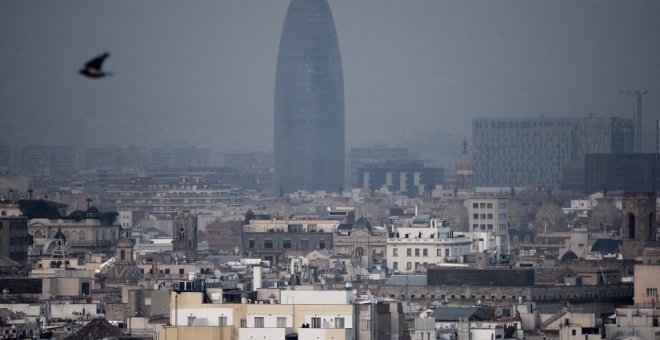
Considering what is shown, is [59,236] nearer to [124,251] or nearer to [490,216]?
[124,251]

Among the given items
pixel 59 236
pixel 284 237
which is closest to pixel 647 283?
pixel 59 236

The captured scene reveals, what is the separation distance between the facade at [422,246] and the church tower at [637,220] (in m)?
6.83

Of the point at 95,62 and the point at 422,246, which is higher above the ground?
the point at 95,62

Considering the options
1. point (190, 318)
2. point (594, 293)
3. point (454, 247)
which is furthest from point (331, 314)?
point (454, 247)

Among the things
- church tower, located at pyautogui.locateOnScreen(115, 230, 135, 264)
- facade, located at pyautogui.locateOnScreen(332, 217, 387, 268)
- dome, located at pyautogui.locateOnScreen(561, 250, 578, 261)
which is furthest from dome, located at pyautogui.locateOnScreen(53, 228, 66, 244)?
dome, located at pyautogui.locateOnScreen(561, 250, 578, 261)

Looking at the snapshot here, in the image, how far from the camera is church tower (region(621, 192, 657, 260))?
127812mm

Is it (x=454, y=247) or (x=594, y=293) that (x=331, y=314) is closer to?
(x=594, y=293)

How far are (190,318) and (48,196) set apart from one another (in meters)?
136

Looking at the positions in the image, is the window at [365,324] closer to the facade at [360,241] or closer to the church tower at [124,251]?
the church tower at [124,251]

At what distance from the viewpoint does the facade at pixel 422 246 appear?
127875mm

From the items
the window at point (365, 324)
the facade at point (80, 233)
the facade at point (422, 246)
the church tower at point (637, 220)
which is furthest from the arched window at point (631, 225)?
the window at point (365, 324)

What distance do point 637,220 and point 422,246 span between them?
9.09 metres

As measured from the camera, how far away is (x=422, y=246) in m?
129

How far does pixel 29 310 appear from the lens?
85.5m
